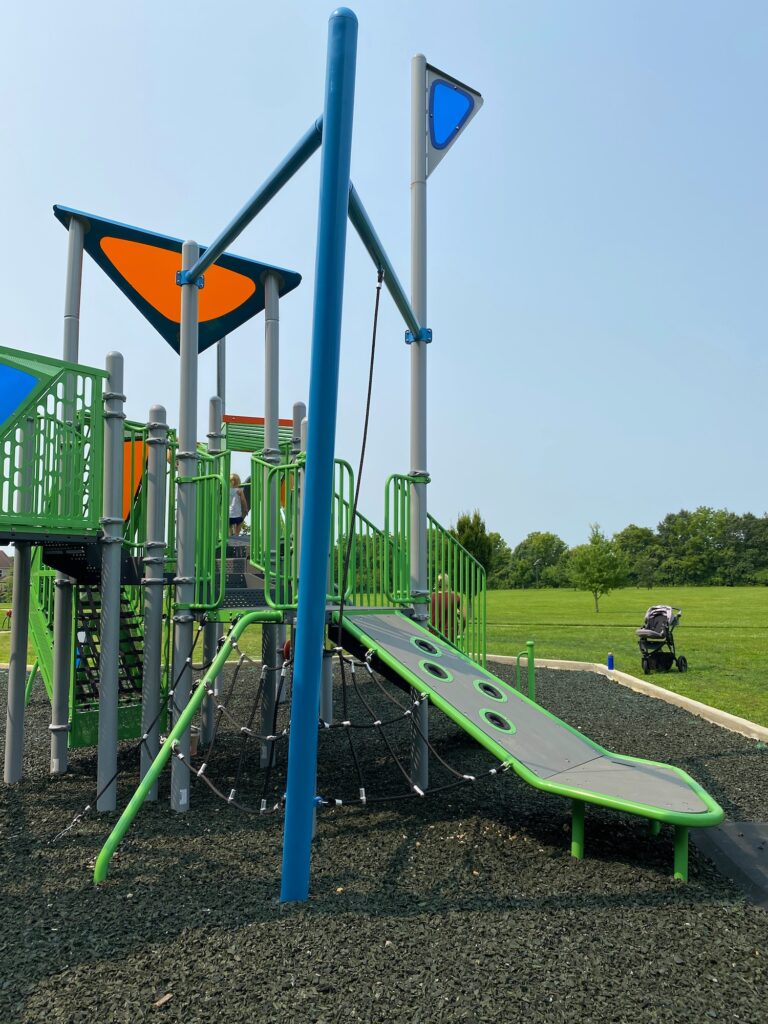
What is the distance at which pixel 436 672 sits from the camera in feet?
18.5

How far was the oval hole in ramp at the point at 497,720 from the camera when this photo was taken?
5134mm

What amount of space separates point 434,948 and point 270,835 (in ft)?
6.66

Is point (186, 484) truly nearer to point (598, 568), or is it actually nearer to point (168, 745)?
point (168, 745)

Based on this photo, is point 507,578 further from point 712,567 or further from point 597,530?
point 597,530

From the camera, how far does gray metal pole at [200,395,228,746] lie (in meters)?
8.12

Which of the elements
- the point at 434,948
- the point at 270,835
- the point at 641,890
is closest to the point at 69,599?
the point at 270,835

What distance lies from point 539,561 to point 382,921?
89.3m

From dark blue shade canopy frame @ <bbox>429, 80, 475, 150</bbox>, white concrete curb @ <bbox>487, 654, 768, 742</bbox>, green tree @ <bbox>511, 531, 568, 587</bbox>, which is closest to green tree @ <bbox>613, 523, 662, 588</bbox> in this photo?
green tree @ <bbox>511, 531, 568, 587</bbox>

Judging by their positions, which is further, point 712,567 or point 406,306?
point 712,567

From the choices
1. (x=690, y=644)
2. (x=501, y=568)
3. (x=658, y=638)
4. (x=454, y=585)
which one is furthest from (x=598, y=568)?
(x=501, y=568)

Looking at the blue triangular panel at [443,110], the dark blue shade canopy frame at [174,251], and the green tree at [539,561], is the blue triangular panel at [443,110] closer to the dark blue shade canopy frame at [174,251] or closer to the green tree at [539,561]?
the dark blue shade canopy frame at [174,251]

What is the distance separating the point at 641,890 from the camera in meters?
4.11

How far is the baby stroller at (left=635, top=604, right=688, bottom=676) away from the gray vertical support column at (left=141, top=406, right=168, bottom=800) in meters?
10.4

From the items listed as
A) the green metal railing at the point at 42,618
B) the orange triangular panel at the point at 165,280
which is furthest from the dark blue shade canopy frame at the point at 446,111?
the green metal railing at the point at 42,618
